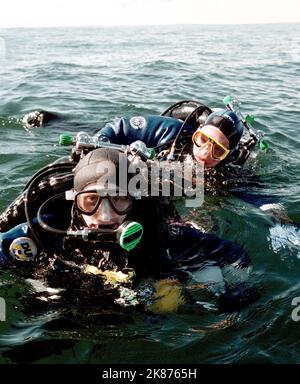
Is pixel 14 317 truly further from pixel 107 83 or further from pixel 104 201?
pixel 107 83

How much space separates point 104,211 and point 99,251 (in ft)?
1.73

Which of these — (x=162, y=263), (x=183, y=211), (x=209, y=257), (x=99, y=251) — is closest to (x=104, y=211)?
(x=99, y=251)

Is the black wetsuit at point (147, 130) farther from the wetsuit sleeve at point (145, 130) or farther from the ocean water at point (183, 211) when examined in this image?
the ocean water at point (183, 211)

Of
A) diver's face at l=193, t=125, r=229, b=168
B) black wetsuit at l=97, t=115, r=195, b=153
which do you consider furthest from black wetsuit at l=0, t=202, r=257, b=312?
black wetsuit at l=97, t=115, r=195, b=153

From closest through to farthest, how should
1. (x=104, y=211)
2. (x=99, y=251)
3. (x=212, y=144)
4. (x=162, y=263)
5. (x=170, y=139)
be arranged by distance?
1. (x=104, y=211)
2. (x=99, y=251)
3. (x=162, y=263)
4. (x=212, y=144)
5. (x=170, y=139)

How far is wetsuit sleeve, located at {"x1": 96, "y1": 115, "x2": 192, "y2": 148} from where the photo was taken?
5848 millimetres

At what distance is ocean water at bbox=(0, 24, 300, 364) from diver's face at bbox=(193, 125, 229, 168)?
0.58m

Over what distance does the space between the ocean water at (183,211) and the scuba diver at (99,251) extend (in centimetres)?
19

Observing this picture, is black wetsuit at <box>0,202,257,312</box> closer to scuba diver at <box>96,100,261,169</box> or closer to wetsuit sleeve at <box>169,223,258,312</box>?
wetsuit sleeve at <box>169,223,258,312</box>

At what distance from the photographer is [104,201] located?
300 centimetres

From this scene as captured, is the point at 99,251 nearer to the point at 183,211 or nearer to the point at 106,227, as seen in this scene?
the point at 106,227

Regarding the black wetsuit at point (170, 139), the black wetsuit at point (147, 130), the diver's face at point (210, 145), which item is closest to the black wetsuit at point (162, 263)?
the diver's face at point (210, 145)

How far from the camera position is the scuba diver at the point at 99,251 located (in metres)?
3.16

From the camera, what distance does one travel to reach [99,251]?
344 centimetres
